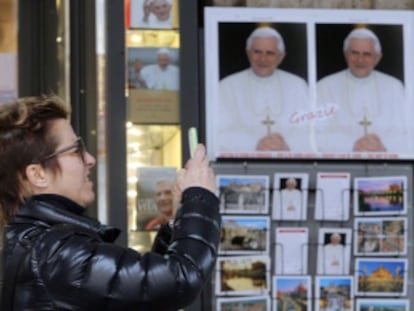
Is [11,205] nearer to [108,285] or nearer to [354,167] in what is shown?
[108,285]

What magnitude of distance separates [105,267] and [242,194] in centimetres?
263

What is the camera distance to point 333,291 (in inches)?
181

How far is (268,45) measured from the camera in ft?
15.1

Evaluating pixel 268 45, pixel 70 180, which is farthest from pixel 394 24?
pixel 70 180

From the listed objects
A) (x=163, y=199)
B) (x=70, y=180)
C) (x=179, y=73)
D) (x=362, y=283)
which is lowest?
(x=362, y=283)

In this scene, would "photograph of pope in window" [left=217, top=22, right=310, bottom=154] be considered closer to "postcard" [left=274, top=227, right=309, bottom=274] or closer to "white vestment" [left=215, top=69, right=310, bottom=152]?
"white vestment" [left=215, top=69, right=310, bottom=152]

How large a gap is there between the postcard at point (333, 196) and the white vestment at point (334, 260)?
15 cm

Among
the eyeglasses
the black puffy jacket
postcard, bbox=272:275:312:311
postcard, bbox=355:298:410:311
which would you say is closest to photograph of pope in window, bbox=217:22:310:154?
postcard, bbox=272:275:312:311

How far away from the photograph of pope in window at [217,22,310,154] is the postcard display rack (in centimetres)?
13

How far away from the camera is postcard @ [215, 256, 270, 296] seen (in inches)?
178

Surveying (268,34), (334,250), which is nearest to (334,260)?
(334,250)

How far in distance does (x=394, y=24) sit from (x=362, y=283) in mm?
1282

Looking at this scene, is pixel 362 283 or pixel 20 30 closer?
pixel 362 283

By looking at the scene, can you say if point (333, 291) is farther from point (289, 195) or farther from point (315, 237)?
point (289, 195)
